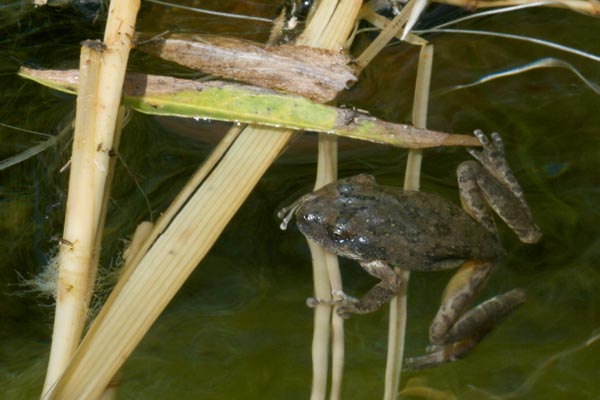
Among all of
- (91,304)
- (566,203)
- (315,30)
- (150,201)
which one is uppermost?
(315,30)

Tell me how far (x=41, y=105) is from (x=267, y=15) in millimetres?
1374

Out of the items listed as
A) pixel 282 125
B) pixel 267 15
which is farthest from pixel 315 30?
pixel 267 15

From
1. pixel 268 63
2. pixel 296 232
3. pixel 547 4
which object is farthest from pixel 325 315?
pixel 547 4

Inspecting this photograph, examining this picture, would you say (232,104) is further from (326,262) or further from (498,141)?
(498,141)

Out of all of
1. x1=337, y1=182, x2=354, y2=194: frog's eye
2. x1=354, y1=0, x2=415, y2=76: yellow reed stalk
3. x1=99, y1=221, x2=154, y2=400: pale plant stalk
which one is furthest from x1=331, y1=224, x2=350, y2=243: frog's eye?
x1=99, y1=221, x2=154, y2=400: pale plant stalk

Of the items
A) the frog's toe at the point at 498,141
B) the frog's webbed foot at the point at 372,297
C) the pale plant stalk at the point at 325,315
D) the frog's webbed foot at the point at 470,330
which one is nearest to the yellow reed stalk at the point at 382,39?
the pale plant stalk at the point at 325,315

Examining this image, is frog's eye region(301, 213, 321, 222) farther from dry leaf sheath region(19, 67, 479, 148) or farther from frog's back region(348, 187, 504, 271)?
dry leaf sheath region(19, 67, 479, 148)

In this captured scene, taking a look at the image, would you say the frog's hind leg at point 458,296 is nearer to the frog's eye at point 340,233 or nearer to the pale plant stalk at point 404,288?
the pale plant stalk at point 404,288

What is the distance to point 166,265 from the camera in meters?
2.78

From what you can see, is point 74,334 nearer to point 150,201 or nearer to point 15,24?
point 150,201

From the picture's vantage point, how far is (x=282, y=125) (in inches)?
116

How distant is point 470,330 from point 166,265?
155 cm

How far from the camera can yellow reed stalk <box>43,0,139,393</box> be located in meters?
2.63

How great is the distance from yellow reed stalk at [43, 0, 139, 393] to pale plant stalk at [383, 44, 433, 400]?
53.7 inches
